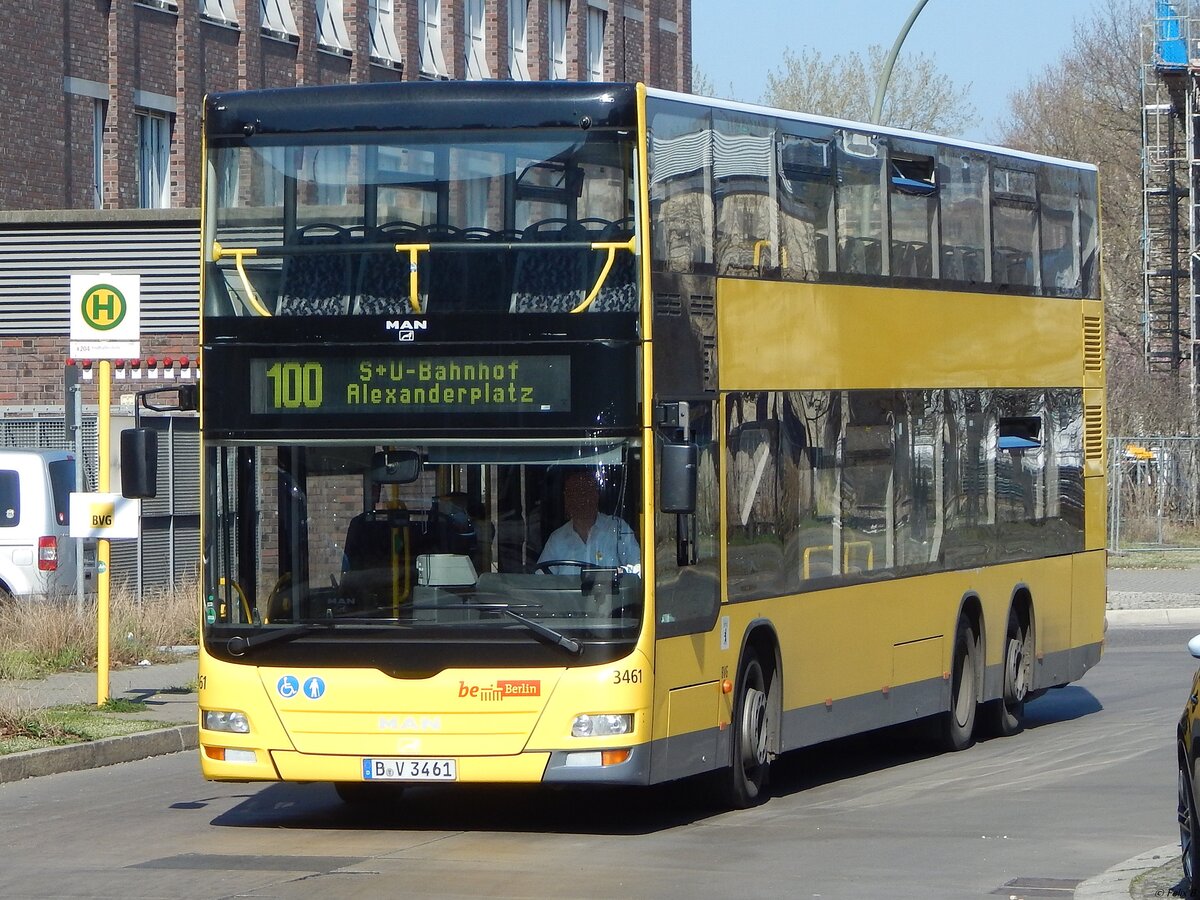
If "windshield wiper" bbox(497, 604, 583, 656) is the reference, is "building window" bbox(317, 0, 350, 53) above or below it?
above

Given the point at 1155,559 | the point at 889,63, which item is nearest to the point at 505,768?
the point at 889,63

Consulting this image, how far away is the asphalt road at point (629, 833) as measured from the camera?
9.48 metres

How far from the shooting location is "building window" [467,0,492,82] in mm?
42031

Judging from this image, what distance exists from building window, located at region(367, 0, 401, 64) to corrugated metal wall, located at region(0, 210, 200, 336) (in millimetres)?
12720

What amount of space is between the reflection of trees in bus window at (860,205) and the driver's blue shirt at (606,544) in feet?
11.2

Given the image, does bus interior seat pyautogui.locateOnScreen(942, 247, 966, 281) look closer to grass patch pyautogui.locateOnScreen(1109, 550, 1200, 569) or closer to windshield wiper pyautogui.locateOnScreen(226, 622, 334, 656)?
windshield wiper pyautogui.locateOnScreen(226, 622, 334, 656)

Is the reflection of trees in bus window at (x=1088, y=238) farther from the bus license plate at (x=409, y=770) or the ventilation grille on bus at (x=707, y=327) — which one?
the bus license plate at (x=409, y=770)

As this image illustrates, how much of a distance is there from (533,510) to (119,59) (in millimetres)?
23576

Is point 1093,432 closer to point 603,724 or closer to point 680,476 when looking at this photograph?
point 680,476

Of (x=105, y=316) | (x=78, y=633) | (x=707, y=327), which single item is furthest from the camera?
(x=78, y=633)

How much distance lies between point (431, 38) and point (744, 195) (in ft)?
96.6

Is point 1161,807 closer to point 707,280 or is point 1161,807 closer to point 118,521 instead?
point 707,280

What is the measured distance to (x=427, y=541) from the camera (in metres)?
10.9

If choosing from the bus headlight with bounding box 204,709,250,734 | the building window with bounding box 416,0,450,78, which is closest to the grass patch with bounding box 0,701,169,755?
the bus headlight with bounding box 204,709,250,734
